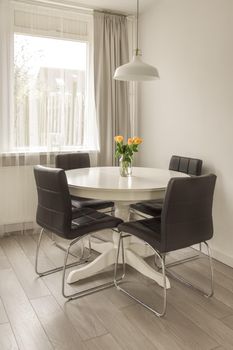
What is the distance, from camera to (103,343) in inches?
76.9

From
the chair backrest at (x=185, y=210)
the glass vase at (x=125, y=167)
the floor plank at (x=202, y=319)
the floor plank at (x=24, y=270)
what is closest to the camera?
the floor plank at (x=202, y=319)

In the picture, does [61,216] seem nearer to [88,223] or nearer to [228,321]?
[88,223]

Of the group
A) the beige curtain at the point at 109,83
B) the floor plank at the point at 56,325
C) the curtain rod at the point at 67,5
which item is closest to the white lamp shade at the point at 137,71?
the beige curtain at the point at 109,83

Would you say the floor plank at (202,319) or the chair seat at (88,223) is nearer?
the floor plank at (202,319)

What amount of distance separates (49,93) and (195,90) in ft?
5.20

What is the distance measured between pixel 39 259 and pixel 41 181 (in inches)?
38.9

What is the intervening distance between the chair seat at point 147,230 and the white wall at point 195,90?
92 centimetres

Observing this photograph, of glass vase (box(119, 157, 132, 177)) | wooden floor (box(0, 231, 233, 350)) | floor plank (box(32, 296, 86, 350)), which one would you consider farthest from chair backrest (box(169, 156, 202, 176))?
floor plank (box(32, 296, 86, 350))

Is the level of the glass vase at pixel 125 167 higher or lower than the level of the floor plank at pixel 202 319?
higher

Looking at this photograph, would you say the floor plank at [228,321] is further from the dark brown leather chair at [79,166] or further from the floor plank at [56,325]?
the dark brown leather chair at [79,166]

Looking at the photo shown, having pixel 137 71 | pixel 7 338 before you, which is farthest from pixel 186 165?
pixel 7 338

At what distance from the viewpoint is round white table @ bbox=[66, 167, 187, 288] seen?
243cm

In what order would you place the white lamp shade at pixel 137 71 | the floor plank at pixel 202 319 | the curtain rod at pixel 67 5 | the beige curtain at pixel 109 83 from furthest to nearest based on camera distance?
the beige curtain at pixel 109 83 → the curtain rod at pixel 67 5 → the white lamp shade at pixel 137 71 → the floor plank at pixel 202 319

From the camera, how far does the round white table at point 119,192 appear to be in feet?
7.98
